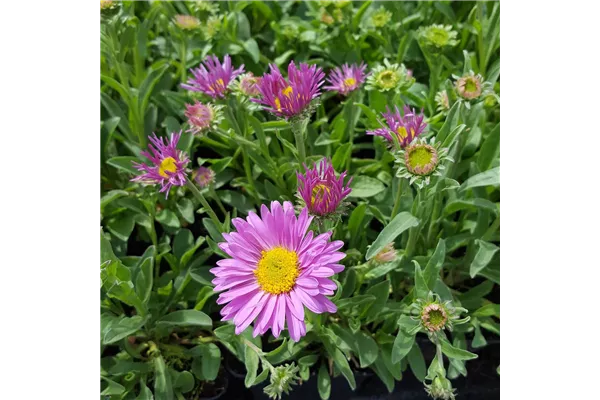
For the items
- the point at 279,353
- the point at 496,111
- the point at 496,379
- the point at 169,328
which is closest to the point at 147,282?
the point at 169,328

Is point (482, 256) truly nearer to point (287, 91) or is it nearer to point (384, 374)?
point (384, 374)

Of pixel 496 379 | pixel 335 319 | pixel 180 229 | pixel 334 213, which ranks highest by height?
pixel 334 213

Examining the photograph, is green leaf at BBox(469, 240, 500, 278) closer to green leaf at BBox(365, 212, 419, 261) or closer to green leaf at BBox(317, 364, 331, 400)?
green leaf at BBox(365, 212, 419, 261)

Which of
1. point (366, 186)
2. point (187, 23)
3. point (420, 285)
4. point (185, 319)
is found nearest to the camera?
point (420, 285)

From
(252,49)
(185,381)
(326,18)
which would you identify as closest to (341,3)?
(326,18)

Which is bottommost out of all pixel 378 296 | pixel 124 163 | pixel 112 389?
pixel 112 389

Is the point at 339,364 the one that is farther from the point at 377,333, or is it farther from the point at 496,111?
the point at 496,111

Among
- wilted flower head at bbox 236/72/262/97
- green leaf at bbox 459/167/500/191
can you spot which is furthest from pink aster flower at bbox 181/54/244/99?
green leaf at bbox 459/167/500/191
